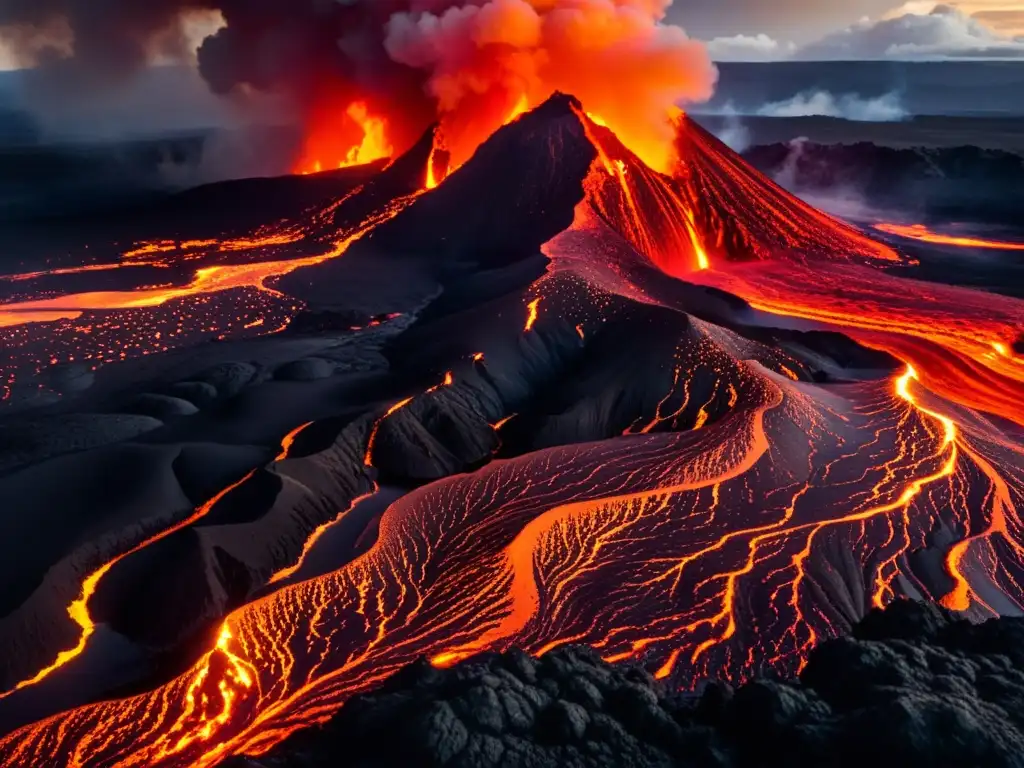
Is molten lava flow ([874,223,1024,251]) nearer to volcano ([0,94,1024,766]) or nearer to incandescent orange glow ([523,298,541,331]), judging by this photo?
volcano ([0,94,1024,766])

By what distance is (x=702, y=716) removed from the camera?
716 cm

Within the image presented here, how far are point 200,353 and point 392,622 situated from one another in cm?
1468

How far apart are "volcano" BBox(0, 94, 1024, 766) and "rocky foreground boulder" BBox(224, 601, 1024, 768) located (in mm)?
1431

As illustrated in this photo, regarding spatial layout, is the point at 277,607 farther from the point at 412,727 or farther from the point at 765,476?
the point at 765,476

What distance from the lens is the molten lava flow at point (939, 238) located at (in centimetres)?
4147

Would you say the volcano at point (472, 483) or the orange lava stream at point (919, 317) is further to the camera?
the orange lava stream at point (919, 317)

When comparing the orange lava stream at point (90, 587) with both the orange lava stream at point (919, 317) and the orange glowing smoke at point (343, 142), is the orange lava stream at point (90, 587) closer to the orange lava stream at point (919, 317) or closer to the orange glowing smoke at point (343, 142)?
the orange lava stream at point (919, 317)

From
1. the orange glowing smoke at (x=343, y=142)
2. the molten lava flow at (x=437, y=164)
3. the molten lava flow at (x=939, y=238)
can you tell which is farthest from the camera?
the orange glowing smoke at (x=343, y=142)

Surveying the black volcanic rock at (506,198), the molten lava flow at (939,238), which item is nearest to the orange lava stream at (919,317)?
the black volcanic rock at (506,198)

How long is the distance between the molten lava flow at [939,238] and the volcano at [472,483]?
557 inches

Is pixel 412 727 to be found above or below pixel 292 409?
above

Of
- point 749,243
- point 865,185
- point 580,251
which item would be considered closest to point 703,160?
point 749,243

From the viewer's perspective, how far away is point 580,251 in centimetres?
2723

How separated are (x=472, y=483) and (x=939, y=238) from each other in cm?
3791
